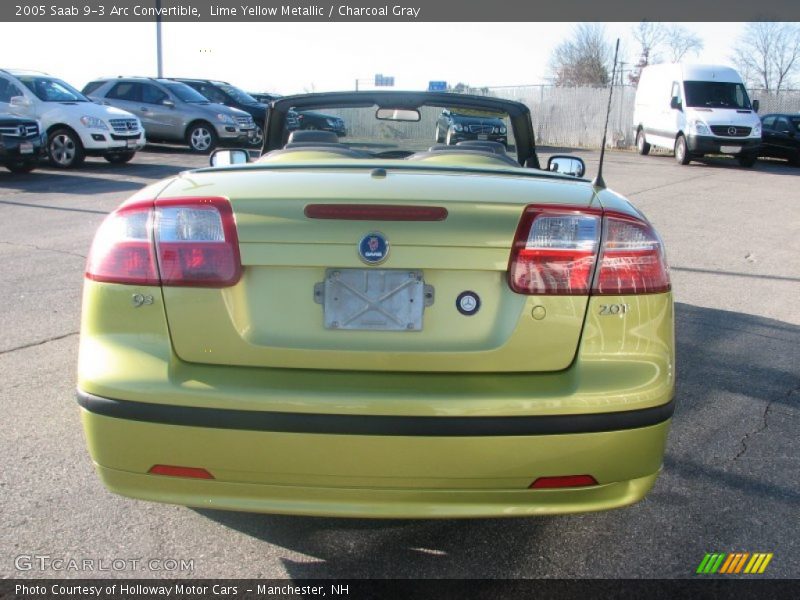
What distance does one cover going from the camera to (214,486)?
93.0 inches

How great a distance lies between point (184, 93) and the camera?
20.2 m

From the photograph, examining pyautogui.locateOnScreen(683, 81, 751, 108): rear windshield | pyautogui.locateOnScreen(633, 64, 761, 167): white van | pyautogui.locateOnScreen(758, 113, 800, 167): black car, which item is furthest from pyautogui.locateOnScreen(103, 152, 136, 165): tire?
pyautogui.locateOnScreen(758, 113, 800, 167): black car

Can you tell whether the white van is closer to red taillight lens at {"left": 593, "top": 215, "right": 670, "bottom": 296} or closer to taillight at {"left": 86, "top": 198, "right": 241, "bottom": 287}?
red taillight lens at {"left": 593, "top": 215, "right": 670, "bottom": 296}

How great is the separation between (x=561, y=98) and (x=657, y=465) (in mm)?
32110

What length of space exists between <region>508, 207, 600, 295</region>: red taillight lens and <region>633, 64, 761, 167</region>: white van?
2103cm

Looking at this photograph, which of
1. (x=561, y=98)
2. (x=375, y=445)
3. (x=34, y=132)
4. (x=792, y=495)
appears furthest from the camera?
(x=561, y=98)

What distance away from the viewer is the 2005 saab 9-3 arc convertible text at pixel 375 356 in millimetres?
2279

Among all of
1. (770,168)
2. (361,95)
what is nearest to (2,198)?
(361,95)

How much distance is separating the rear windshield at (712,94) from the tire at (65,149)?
15773mm

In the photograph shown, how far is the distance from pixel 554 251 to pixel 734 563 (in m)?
1.33

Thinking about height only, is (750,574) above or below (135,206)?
below

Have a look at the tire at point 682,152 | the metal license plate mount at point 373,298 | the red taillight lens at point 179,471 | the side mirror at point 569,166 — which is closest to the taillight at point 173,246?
the metal license plate mount at point 373,298

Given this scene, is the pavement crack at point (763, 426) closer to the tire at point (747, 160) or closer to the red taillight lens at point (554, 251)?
the red taillight lens at point (554, 251)

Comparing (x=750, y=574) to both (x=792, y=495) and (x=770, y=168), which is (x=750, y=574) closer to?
(x=792, y=495)
